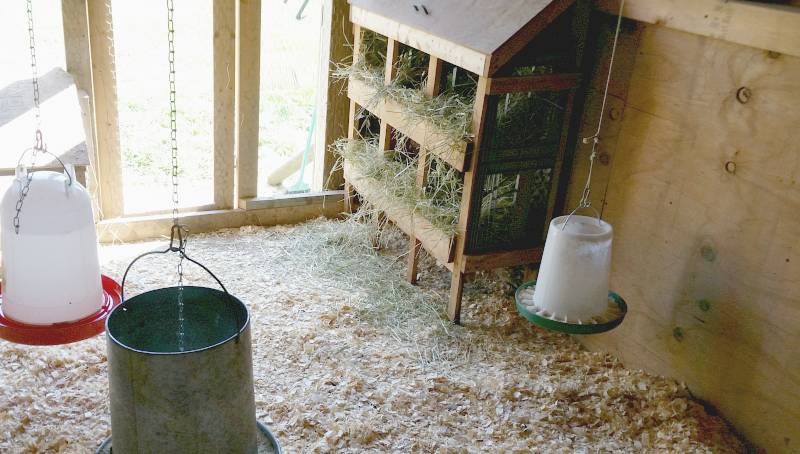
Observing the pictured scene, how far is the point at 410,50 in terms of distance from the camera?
151 inches

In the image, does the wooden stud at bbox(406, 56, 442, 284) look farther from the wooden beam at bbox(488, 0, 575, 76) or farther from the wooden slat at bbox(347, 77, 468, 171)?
the wooden beam at bbox(488, 0, 575, 76)

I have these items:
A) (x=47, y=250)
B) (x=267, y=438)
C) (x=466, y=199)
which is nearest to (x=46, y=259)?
(x=47, y=250)

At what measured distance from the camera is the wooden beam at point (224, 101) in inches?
156

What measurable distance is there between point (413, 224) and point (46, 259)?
6.71ft

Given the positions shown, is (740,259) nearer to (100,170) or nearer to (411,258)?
(411,258)

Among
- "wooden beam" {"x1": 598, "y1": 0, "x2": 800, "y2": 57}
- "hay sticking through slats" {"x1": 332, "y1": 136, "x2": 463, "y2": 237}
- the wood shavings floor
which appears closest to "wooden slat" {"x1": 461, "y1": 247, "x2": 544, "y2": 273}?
"hay sticking through slats" {"x1": 332, "y1": 136, "x2": 463, "y2": 237}

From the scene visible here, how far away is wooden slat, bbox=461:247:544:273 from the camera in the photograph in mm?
3350

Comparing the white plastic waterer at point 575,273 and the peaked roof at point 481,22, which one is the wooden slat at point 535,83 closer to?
the peaked roof at point 481,22

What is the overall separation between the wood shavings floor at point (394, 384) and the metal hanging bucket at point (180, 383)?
863 mm

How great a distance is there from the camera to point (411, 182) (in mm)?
3664

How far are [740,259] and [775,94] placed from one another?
637 millimetres

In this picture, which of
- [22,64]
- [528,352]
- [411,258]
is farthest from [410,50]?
[22,64]

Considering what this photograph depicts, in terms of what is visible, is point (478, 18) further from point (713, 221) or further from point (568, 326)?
point (568, 326)

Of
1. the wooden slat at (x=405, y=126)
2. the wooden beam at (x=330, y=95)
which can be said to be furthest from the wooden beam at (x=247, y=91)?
the wooden slat at (x=405, y=126)
